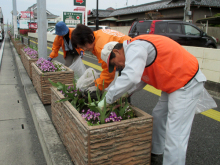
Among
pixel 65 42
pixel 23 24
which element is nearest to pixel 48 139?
pixel 65 42

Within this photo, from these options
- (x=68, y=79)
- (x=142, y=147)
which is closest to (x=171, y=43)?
(x=142, y=147)

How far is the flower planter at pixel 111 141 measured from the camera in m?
1.73

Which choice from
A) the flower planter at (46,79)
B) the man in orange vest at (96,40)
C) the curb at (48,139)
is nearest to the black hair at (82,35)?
the man in orange vest at (96,40)

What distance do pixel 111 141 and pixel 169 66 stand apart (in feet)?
2.64

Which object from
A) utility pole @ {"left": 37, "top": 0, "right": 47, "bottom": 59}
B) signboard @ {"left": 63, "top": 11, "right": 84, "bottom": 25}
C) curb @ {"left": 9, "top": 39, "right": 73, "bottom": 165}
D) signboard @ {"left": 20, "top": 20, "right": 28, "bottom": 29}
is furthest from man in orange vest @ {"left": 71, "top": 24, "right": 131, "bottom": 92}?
signboard @ {"left": 20, "top": 20, "right": 28, "bottom": 29}

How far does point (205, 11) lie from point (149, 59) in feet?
75.1

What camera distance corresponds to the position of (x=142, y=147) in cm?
197

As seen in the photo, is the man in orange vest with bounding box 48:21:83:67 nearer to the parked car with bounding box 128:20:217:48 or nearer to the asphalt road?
the asphalt road

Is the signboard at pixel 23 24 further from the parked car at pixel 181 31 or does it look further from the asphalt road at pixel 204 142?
the asphalt road at pixel 204 142

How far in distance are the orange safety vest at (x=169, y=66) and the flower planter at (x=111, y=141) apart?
0.41 meters

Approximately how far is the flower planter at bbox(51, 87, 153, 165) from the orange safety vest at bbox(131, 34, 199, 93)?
1.34 ft

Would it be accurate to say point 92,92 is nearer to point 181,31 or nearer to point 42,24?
point 42,24

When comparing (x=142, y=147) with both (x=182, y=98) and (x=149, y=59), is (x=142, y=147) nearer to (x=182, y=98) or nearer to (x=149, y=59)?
(x=182, y=98)

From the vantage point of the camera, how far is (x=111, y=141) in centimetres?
179
